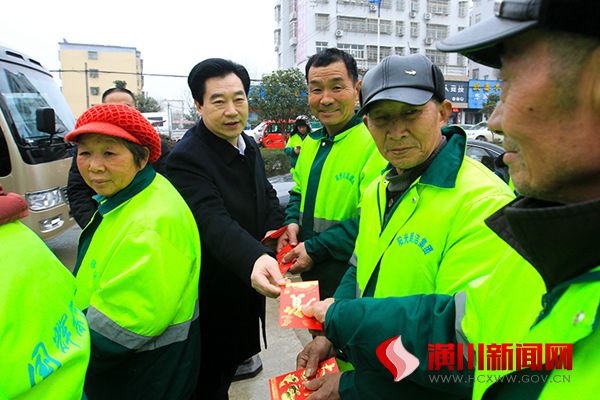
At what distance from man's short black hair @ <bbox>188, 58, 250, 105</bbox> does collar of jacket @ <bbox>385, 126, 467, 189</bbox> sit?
Result: 1.28m

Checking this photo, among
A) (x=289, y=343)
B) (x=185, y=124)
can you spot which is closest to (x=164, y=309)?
(x=289, y=343)

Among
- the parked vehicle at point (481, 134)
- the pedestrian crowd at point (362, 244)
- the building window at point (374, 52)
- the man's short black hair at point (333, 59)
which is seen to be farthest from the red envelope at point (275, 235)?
the building window at point (374, 52)

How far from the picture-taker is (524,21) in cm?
68

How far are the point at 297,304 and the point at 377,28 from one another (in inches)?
1583

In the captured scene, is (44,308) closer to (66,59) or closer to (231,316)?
(231,316)

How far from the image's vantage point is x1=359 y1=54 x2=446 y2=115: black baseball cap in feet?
4.95

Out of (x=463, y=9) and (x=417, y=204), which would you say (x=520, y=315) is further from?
(x=463, y=9)

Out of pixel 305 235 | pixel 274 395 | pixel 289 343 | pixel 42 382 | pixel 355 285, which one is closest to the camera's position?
pixel 42 382

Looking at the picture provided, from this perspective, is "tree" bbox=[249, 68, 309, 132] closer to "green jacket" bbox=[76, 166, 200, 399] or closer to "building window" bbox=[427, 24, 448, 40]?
"green jacket" bbox=[76, 166, 200, 399]

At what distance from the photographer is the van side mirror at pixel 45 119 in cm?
471

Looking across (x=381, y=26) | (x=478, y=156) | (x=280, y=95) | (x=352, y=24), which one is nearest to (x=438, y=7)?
(x=381, y=26)

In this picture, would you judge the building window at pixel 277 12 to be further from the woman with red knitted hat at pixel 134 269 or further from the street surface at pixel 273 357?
the woman with red knitted hat at pixel 134 269

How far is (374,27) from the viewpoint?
1517 inches

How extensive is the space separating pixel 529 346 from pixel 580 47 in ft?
1.60
